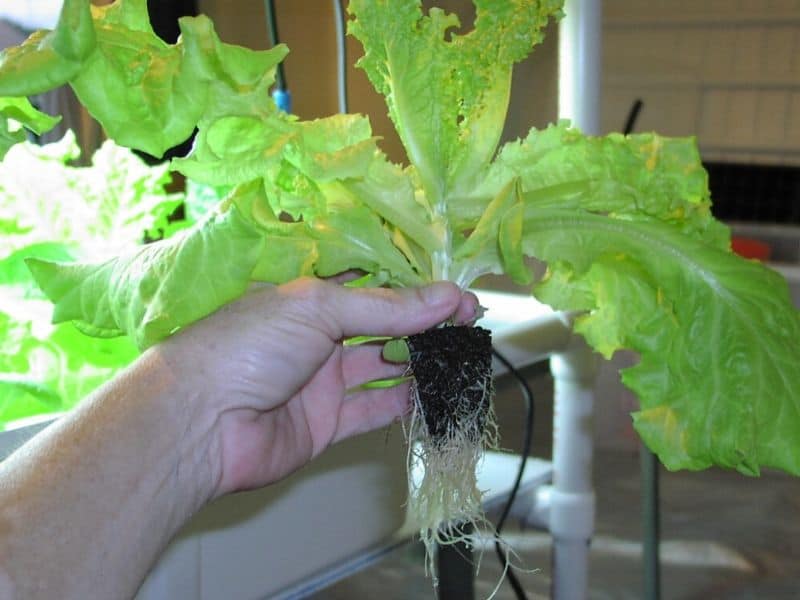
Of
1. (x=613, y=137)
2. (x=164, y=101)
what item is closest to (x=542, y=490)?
(x=613, y=137)

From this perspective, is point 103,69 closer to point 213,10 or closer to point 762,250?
point 213,10

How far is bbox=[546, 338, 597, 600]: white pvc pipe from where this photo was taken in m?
0.93

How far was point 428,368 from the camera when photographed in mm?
501

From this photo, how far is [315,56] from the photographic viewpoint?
1.03m

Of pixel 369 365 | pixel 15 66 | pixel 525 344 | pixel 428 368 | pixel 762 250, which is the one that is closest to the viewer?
pixel 15 66

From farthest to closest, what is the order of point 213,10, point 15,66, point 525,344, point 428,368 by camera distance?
point 213,10
point 525,344
point 428,368
point 15,66

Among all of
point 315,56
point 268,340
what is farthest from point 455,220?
point 315,56

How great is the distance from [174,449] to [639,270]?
11.5 inches

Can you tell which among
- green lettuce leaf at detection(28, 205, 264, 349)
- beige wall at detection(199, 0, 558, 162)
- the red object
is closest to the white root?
green lettuce leaf at detection(28, 205, 264, 349)

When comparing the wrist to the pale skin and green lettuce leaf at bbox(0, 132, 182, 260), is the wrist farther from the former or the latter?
green lettuce leaf at bbox(0, 132, 182, 260)

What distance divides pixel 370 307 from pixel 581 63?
45cm

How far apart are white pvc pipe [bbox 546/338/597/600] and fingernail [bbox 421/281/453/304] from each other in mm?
467

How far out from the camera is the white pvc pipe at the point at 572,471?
3.04ft

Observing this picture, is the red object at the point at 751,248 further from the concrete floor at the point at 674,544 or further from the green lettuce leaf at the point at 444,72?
the green lettuce leaf at the point at 444,72
